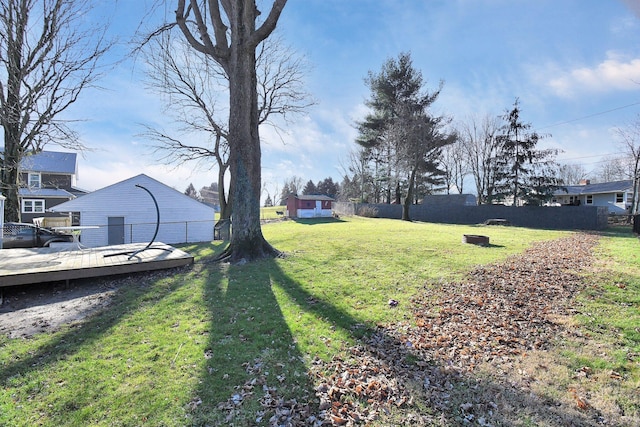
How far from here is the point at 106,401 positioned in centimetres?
288

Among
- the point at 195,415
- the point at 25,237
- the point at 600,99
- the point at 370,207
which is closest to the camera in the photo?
the point at 195,415

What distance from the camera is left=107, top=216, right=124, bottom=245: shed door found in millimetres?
16922

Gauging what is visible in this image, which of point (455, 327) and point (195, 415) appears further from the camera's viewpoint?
point (455, 327)

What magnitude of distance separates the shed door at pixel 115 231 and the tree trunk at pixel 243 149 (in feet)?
39.0

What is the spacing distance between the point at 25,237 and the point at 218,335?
14.5m

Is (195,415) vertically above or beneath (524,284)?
beneath

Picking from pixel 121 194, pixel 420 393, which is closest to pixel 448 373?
pixel 420 393

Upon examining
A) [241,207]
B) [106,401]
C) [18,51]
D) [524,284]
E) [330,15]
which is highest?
[330,15]

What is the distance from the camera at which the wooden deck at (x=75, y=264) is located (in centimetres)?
606

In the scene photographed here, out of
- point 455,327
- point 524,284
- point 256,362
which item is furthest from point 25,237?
point 524,284

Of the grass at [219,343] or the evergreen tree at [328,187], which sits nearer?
the grass at [219,343]

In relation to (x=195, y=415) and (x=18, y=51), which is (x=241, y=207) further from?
(x=18, y=51)

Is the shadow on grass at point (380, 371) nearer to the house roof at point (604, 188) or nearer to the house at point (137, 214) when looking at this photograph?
the house at point (137, 214)

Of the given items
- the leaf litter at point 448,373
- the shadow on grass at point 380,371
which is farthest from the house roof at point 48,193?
the leaf litter at point 448,373
